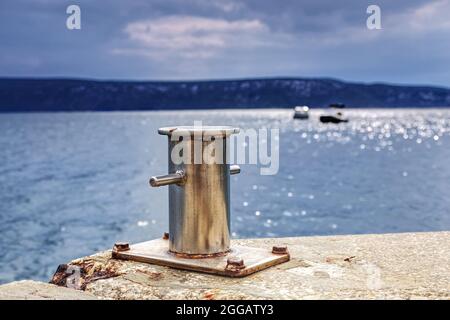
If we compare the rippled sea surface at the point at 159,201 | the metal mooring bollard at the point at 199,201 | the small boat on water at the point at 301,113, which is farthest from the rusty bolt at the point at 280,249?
the small boat on water at the point at 301,113

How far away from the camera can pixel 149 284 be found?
332 centimetres

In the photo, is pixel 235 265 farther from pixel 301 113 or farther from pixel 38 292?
pixel 301 113

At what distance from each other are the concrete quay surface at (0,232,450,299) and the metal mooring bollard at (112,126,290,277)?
12 cm

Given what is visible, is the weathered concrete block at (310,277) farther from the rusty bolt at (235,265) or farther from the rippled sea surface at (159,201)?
the rippled sea surface at (159,201)

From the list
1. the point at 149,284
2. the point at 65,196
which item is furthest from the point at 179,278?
the point at 65,196

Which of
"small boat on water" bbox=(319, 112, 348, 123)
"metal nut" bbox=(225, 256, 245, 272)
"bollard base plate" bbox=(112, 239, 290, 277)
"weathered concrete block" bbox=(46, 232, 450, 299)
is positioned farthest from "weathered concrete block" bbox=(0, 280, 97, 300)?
"small boat on water" bbox=(319, 112, 348, 123)

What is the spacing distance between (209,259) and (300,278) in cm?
56

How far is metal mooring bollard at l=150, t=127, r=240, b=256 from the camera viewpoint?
366 cm

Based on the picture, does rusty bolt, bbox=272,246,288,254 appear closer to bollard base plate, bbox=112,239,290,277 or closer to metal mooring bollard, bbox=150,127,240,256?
bollard base plate, bbox=112,239,290,277

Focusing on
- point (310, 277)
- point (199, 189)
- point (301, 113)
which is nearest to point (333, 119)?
point (301, 113)

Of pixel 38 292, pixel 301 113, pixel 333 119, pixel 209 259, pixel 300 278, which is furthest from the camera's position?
pixel 301 113

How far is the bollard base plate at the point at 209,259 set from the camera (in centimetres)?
346

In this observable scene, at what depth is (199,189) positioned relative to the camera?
12.0 feet
